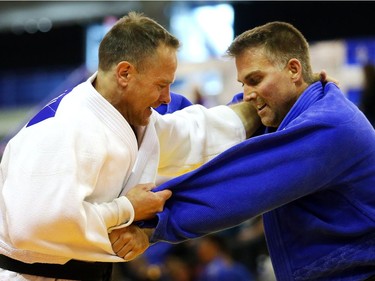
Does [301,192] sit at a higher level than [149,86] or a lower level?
lower

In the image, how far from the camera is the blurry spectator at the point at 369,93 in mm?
6348

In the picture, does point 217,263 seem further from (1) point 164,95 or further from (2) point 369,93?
(1) point 164,95

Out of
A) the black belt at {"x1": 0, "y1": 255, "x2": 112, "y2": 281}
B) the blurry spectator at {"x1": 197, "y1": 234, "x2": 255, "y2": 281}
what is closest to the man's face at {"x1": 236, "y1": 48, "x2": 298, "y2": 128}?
the black belt at {"x1": 0, "y1": 255, "x2": 112, "y2": 281}

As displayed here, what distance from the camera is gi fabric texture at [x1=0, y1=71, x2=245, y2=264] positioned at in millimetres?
2461

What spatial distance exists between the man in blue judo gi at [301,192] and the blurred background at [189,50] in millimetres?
→ 1441

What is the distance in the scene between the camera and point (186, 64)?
9.30 m

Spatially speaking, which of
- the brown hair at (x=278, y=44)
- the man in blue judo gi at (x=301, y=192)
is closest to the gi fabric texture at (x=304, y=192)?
the man in blue judo gi at (x=301, y=192)

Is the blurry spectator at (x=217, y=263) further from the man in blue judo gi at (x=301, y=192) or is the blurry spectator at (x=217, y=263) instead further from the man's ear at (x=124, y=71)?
the man's ear at (x=124, y=71)

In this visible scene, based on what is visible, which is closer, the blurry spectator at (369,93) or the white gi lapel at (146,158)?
the white gi lapel at (146,158)

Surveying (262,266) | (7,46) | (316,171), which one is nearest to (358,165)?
(316,171)

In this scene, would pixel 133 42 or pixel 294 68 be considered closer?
pixel 133 42

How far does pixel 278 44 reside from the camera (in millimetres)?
3012

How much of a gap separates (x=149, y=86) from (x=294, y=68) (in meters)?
0.63

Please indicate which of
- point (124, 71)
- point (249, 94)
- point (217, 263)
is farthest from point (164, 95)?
point (217, 263)
